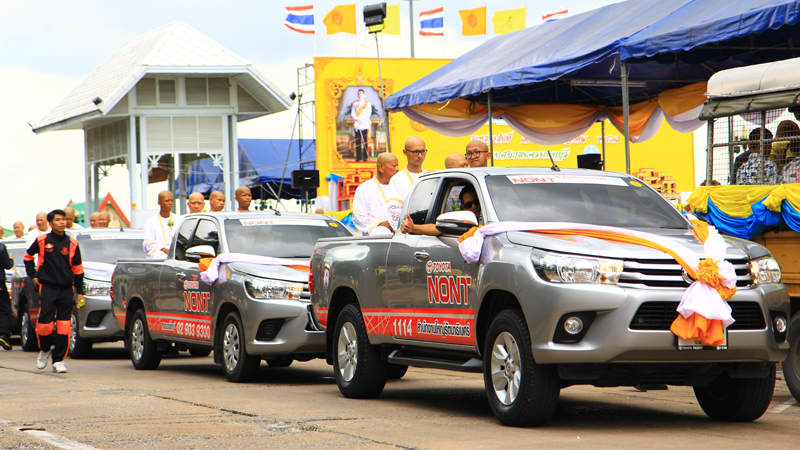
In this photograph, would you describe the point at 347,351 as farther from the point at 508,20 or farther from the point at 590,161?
the point at 508,20

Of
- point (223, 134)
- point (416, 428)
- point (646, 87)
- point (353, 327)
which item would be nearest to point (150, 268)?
point (353, 327)

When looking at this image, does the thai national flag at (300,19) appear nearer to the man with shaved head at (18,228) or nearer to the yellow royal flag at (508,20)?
the yellow royal flag at (508,20)

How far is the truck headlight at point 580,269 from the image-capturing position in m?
6.33

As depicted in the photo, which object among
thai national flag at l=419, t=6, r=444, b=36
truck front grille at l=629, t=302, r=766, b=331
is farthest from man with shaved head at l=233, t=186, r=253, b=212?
thai national flag at l=419, t=6, r=444, b=36


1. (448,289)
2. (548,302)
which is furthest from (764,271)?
(448,289)

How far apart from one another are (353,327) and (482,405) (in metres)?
1.37

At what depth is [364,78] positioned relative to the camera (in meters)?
38.9

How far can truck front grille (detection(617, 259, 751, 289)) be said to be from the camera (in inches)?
249

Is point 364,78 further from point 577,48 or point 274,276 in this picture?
point 274,276

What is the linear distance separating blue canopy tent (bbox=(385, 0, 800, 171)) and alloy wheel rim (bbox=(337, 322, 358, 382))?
583cm

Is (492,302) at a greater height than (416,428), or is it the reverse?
(492,302)

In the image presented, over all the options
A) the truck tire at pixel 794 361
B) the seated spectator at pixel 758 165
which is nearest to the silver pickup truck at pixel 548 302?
the truck tire at pixel 794 361

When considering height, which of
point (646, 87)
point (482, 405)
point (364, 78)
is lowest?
point (482, 405)

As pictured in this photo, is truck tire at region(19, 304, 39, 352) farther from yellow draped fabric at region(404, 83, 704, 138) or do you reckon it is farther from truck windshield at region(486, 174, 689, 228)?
truck windshield at region(486, 174, 689, 228)
